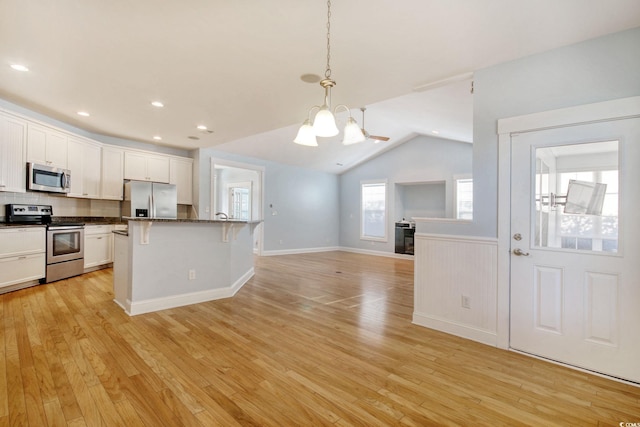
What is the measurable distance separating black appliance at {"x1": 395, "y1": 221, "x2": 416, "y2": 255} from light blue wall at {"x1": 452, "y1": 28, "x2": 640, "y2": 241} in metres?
5.26

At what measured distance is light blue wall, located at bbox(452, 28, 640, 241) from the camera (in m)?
2.24

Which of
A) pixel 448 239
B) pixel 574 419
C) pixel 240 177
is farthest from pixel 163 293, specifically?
pixel 240 177

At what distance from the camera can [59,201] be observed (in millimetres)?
5344

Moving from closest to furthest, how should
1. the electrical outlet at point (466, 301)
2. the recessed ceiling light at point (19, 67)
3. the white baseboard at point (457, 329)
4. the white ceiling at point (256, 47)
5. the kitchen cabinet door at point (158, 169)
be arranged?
the white ceiling at point (256, 47)
the white baseboard at point (457, 329)
the electrical outlet at point (466, 301)
the recessed ceiling light at point (19, 67)
the kitchen cabinet door at point (158, 169)

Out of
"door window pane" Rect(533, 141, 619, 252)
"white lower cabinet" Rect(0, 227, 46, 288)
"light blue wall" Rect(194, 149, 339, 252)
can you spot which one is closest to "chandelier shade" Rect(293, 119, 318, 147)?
"door window pane" Rect(533, 141, 619, 252)

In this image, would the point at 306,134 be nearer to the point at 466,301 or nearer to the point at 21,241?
the point at 466,301

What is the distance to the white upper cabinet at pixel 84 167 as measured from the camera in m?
5.23

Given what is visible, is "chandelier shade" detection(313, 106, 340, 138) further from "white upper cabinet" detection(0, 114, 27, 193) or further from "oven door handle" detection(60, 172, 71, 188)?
"oven door handle" detection(60, 172, 71, 188)

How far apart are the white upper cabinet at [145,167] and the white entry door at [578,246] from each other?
643 cm

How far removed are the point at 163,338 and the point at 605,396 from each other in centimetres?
335

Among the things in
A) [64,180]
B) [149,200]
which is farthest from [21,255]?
[149,200]

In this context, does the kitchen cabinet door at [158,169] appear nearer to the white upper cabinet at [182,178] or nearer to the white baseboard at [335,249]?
the white upper cabinet at [182,178]

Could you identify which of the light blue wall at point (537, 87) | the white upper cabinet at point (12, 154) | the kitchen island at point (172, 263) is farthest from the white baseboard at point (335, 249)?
the light blue wall at point (537, 87)

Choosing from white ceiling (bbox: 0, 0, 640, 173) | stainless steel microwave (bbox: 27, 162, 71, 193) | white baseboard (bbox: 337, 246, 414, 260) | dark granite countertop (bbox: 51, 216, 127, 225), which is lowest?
white baseboard (bbox: 337, 246, 414, 260)
